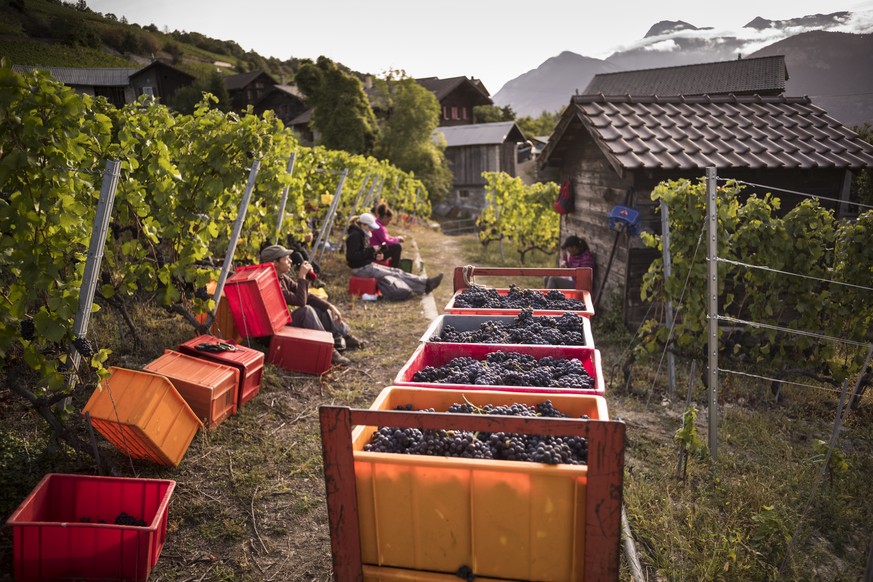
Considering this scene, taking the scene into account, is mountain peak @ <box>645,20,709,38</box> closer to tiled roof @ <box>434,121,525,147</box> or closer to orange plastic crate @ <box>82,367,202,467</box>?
tiled roof @ <box>434,121,525,147</box>

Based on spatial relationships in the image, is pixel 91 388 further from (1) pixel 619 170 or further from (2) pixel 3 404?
(1) pixel 619 170

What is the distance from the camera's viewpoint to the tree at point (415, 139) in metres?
28.0

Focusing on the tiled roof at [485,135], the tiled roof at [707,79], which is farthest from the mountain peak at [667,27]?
the tiled roof at [485,135]

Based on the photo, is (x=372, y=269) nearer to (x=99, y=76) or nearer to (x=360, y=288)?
A: (x=360, y=288)

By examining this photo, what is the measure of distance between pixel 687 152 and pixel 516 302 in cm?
380

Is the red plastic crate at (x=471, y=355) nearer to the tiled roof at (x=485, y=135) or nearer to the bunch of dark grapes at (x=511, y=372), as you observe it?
the bunch of dark grapes at (x=511, y=372)

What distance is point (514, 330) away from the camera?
3.54 metres

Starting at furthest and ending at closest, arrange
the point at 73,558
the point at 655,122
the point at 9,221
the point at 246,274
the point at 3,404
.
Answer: the point at 655,122, the point at 246,274, the point at 3,404, the point at 9,221, the point at 73,558

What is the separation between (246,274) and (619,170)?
4.43 metres

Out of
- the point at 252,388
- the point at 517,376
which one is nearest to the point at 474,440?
the point at 517,376

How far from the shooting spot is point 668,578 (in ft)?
9.27

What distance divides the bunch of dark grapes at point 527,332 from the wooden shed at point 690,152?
129 inches

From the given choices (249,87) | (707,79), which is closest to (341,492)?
(707,79)

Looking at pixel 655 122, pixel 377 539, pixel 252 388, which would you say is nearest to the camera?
pixel 377 539
